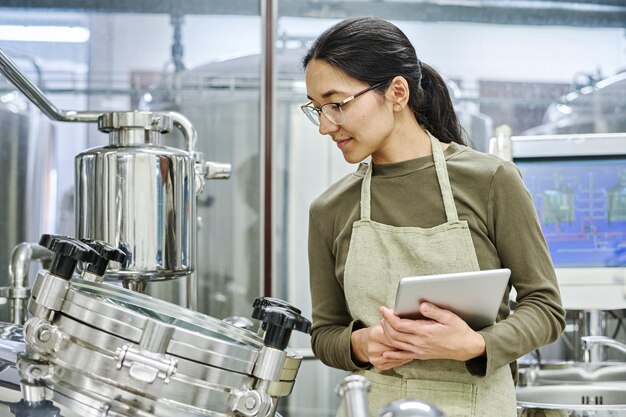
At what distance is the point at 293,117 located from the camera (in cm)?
304

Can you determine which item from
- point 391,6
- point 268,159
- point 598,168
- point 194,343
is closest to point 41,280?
point 194,343

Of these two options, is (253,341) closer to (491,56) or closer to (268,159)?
(268,159)

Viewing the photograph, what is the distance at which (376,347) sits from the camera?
4.23 ft

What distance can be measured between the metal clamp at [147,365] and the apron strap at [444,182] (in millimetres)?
500

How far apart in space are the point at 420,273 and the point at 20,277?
86 centimetres

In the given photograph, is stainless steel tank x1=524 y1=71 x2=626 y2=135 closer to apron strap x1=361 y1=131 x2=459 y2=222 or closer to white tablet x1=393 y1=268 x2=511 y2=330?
apron strap x1=361 y1=131 x2=459 y2=222

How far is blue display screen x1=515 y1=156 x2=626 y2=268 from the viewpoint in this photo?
6.81 feet

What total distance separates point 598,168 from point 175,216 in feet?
3.41

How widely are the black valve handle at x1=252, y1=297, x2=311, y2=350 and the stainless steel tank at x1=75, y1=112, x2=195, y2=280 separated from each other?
1.83 feet

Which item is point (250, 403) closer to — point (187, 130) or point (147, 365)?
point (147, 365)

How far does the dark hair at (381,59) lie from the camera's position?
4.49 feet

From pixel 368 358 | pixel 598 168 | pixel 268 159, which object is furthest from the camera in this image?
pixel 268 159

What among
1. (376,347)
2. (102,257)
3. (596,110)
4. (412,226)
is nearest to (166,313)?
(102,257)

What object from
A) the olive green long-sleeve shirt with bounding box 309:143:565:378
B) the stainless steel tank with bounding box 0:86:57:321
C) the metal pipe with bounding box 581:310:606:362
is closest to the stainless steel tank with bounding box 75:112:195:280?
the olive green long-sleeve shirt with bounding box 309:143:565:378
